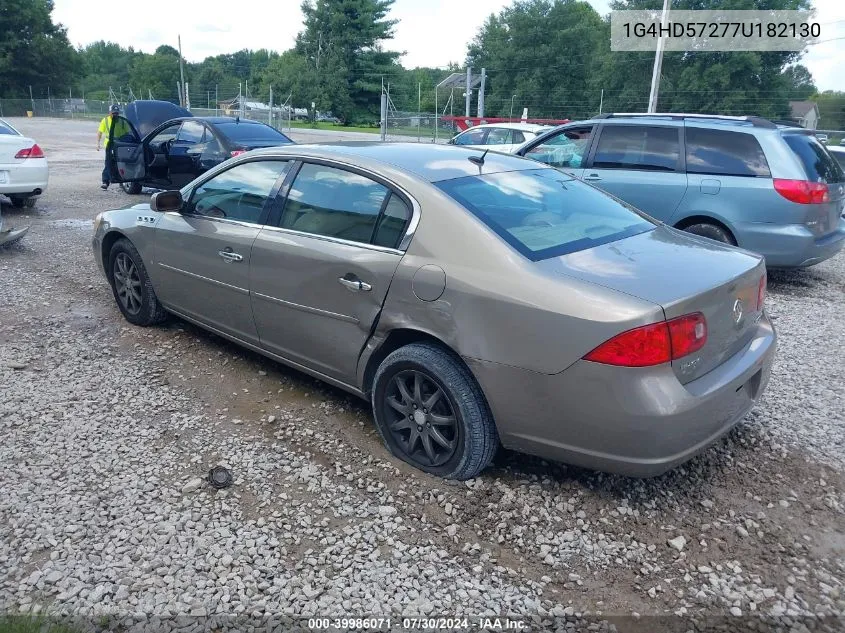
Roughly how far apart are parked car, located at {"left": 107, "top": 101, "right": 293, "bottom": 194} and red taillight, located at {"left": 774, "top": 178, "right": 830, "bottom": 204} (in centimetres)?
732

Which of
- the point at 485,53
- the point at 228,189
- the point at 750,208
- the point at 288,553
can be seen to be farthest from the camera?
the point at 485,53

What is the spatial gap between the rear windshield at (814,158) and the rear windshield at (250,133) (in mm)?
7294

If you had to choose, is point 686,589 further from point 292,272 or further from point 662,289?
point 292,272

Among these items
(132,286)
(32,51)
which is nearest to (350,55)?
(32,51)

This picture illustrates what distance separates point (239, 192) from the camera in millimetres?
4348

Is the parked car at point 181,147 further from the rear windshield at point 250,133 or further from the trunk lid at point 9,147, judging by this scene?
the trunk lid at point 9,147

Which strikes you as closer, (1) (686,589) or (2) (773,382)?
(1) (686,589)

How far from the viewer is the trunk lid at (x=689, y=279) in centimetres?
280

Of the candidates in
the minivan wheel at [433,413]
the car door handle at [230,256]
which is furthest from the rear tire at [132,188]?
the minivan wheel at [433,413]

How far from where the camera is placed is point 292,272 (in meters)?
3.79

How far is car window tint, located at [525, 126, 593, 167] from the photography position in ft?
25.7

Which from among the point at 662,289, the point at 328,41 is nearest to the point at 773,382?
the point at 662,289

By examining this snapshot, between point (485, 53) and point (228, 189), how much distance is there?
2229 inches

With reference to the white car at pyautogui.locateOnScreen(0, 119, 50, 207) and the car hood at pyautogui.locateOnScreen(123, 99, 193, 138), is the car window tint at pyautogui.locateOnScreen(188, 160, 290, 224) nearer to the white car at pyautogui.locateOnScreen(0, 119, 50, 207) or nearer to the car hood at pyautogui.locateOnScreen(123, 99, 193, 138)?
the white car at pyautogui.locateOnScreen(0, 119, 50, 207)
